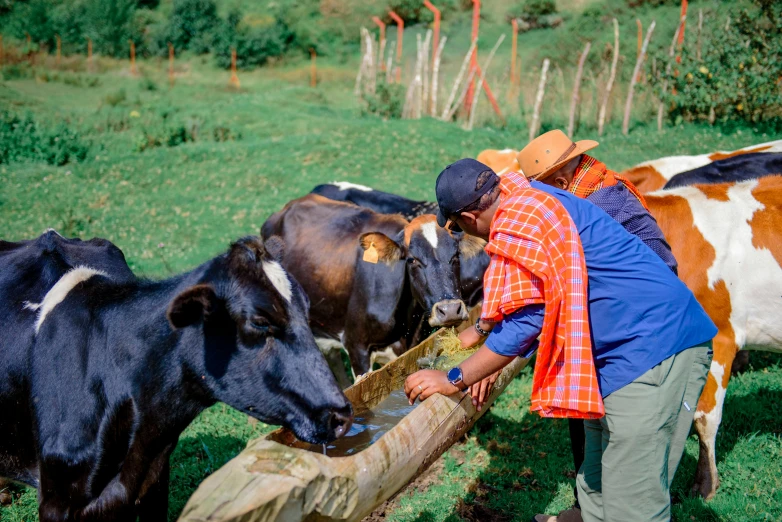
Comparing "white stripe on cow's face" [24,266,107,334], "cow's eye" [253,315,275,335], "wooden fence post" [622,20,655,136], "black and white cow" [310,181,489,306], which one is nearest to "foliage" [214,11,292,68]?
"wooden fence post" [622,20,655,136]

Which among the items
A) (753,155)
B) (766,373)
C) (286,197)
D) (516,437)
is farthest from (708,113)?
(516,437)

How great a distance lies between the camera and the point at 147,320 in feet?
11.5

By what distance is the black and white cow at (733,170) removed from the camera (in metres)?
8.23

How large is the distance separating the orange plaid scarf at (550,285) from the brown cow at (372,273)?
7.67 ft

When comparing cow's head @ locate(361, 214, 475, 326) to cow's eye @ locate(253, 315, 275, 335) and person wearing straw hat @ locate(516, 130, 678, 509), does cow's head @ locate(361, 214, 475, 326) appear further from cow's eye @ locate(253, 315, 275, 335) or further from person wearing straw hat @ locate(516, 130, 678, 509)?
cow's eye @ locate(253, 315, 275, 335)

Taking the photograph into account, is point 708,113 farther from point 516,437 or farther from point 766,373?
point 516,437

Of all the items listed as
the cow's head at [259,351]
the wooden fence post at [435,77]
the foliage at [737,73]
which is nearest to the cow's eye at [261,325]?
the cow's head at [259,351]

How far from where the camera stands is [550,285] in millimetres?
2793

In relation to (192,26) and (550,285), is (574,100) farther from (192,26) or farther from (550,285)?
(192,26)

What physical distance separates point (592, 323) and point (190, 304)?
1.84 m

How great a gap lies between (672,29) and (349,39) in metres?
22.5

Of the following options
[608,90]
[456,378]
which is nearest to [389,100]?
[608,90]

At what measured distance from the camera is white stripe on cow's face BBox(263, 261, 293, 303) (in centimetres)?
336

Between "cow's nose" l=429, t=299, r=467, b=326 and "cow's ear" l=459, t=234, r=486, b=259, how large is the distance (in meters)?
0.83
